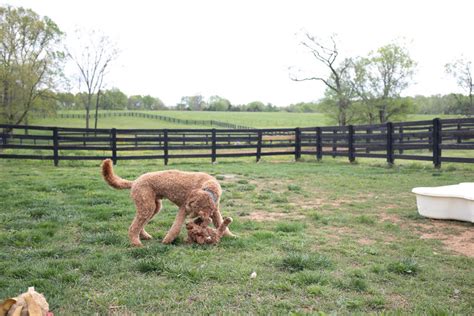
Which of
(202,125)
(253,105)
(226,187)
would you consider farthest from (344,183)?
(253,105)

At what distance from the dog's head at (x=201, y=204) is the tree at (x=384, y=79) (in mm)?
28400

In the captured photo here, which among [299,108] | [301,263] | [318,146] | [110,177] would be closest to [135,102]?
[299,108]

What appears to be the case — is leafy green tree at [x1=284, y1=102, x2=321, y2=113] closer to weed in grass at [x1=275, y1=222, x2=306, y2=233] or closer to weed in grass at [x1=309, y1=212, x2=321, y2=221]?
weed in grass at [x1=309, y1=212, x2=321, y2=221]

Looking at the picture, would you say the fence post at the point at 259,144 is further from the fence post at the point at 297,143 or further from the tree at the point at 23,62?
the tree at the point at 23,62

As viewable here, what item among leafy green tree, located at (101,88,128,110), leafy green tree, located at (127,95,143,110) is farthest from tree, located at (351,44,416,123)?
leafy green tree, located at (127,95,143,110)

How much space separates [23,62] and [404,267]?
27699 millimetres

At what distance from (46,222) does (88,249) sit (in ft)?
4.75

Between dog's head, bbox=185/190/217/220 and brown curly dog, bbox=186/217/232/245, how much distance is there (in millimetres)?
103

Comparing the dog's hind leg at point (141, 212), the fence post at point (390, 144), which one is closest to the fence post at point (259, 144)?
the fence post at point (390, 144)

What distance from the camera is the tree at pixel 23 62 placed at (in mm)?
24000

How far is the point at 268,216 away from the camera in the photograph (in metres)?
5.86

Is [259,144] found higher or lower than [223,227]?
higher

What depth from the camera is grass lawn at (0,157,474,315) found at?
281 centimetres

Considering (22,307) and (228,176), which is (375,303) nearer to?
(22,307)
